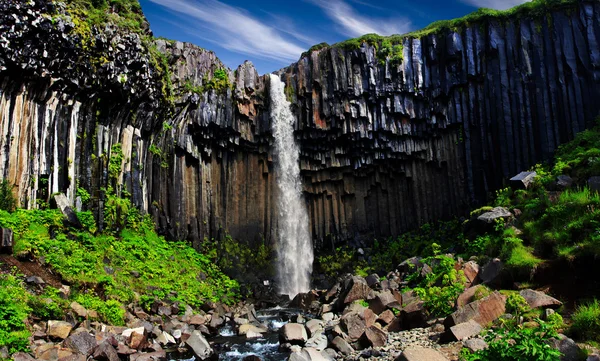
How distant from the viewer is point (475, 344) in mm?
9055

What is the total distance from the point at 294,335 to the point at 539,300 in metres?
7.14

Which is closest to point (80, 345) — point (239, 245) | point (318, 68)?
point (239, 245)

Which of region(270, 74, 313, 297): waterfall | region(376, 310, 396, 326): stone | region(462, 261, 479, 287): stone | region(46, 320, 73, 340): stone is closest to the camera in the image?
region(46, 320, 73, 340): stone

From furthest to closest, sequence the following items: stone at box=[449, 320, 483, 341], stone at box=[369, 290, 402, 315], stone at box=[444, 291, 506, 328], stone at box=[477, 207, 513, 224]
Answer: stone at box=[477, 207, 513, 224] → stone at box=[369, 290, 402, 315] → stone at box=[444, 291, 506, 328] → stone at box=[449, 320, 483, 341]

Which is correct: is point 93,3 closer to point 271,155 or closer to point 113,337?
point 271,155

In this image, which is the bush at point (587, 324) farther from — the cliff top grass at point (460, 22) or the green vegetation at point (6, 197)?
the cliff top grass at point (460, 22)

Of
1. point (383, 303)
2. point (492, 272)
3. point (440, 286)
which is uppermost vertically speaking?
point (492, 272)

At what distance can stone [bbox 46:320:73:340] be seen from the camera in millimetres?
11531

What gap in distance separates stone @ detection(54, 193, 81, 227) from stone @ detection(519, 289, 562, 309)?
16.6m

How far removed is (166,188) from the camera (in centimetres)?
2620

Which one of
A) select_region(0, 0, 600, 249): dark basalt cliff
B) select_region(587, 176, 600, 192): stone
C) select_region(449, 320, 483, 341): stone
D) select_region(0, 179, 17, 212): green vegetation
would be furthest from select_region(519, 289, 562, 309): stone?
select_region(0, 179, 17, 212): green vegetation

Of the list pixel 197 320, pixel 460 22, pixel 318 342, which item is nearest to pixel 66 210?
pixel 197 320

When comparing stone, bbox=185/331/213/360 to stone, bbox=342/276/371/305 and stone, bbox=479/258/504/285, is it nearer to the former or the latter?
stone, bbox=342/276/371/305

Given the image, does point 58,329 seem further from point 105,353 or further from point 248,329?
point 248,329
